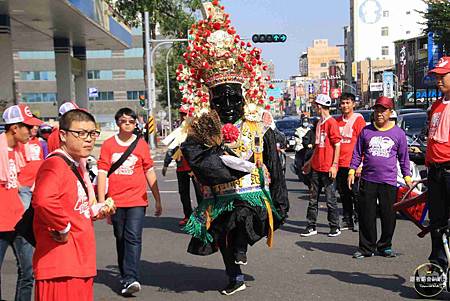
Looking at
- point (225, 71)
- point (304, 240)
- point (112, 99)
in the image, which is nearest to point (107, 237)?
point (304, 240)

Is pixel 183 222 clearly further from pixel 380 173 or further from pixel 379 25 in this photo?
pixel 379 25

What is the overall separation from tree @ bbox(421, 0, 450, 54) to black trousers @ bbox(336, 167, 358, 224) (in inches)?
1363

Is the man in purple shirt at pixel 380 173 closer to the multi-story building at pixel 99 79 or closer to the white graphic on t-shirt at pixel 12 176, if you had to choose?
the white graphic on t-shirt at pixel 12 176

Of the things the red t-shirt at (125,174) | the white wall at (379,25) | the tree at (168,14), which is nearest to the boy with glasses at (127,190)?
the red t-shirt at (125,174)

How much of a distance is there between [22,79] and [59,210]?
287 ft

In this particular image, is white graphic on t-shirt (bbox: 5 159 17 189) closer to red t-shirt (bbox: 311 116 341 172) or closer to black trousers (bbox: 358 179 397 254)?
black trousers (bbox: 358 179 397 254)

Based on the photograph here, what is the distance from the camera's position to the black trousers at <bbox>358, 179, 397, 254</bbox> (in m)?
8.08

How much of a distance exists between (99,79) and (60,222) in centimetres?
8477

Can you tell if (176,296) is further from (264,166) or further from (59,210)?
(59,210)

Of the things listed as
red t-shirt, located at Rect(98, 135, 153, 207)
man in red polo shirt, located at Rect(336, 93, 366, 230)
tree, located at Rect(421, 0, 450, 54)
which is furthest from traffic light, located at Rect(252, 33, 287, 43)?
red t-shirt, located at Rect(98, 135, 153, 207)

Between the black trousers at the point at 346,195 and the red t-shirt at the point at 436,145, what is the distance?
3855mm

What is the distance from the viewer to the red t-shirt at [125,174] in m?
7.04

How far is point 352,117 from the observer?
408 inches

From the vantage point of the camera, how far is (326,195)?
32.8 ft
